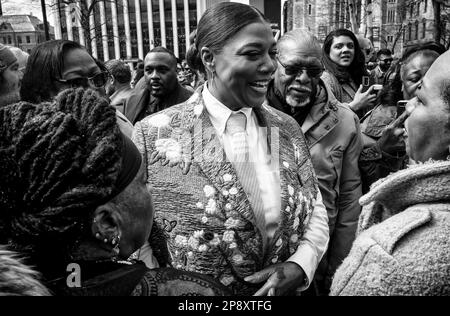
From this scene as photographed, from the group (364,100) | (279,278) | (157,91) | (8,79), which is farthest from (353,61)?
(8,79)

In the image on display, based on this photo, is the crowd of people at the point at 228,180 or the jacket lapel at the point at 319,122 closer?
the crowd of people at the point at 228,180

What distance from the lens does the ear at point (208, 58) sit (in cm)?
195

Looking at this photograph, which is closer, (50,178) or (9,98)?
(50,178)

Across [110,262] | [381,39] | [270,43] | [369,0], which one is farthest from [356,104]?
[381,39]

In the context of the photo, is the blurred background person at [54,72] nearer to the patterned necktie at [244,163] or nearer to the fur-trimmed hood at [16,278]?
the patterned necktie at [244,163]

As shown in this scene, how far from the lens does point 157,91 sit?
434cm

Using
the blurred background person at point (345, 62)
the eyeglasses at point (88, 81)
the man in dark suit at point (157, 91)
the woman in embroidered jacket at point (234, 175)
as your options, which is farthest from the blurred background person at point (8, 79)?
the blurred background person at point (345, 62)

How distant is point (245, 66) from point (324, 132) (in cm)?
102

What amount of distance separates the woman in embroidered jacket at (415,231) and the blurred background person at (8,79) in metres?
2.94

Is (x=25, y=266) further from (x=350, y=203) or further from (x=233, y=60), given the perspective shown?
(x=350, y=203)

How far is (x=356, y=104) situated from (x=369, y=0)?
32852mm

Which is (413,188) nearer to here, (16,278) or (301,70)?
(16,278)

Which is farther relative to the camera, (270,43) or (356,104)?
(356,104)

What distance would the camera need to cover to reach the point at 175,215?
177 centimetres
